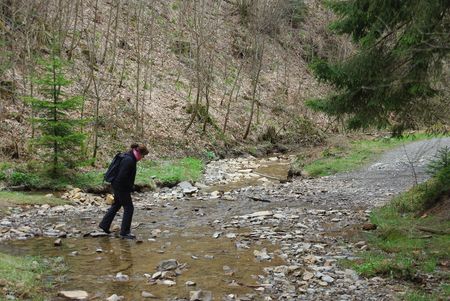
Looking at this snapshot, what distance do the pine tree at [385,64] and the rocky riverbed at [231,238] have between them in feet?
6.38

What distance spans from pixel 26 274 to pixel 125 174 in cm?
363

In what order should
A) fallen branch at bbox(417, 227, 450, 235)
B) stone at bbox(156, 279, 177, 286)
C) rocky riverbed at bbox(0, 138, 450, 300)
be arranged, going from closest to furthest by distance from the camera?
rocky riverbed at bbox(0, 138, 450, 300), stone at bbox(156, 279, 177, 286), fallen branch at bbox(417, 227, 450, 235)

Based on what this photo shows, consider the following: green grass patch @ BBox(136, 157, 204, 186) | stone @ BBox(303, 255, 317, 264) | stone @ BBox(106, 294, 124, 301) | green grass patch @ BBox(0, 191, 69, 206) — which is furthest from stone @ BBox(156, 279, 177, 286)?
green grass patch @ BBox(136, 157, 204, 186)

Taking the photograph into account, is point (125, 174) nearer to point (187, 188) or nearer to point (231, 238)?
point (231, 238)

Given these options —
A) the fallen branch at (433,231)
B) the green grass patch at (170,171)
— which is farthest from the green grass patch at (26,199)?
the fallen branch at (433,231)

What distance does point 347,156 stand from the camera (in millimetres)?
26859

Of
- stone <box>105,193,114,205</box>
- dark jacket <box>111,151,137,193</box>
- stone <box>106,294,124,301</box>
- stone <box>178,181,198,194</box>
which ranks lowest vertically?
stone <box>178,181,198,194</box>

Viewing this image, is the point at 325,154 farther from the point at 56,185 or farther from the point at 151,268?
the point at 151,268

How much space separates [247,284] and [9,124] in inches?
626

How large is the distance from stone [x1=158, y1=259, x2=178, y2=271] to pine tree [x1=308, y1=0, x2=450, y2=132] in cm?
454

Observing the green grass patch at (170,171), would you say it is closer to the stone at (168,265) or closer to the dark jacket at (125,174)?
the dark jacket at (125,174)

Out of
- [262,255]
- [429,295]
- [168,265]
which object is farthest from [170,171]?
[429,295]

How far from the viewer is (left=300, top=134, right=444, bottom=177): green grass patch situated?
23.1 metres

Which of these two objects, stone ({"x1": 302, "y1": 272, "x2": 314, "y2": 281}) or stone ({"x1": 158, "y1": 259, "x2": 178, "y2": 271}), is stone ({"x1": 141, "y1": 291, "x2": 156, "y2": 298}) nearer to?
stone ({"x1": 158, "y1": 259, "x2": 178, "y2": 271})
